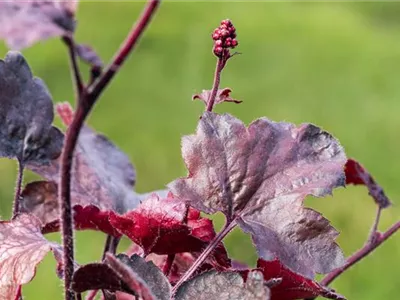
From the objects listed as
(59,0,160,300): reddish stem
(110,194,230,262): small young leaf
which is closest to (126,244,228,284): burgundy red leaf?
(110,194,230,262): small young leaf

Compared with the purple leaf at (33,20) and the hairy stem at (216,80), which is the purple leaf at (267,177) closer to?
the hairy stem at (216,80)

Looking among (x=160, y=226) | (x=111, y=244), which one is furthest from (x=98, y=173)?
(x=160, y=226)

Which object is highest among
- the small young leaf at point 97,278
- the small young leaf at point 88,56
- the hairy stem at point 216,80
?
the small young leaf at point 88,56

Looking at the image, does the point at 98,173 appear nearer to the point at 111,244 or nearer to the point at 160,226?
the point at 111,244

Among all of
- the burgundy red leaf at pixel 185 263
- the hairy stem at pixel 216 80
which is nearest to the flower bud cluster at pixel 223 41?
the hairy stem at pixel 216 80

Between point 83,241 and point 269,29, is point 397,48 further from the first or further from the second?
point 83,241

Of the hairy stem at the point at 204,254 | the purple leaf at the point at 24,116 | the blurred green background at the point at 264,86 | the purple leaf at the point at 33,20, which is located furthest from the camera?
the blurred green background at the point at 264,86

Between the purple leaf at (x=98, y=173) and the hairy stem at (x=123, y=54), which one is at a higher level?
the hairy stem at (x=123, y=54)
